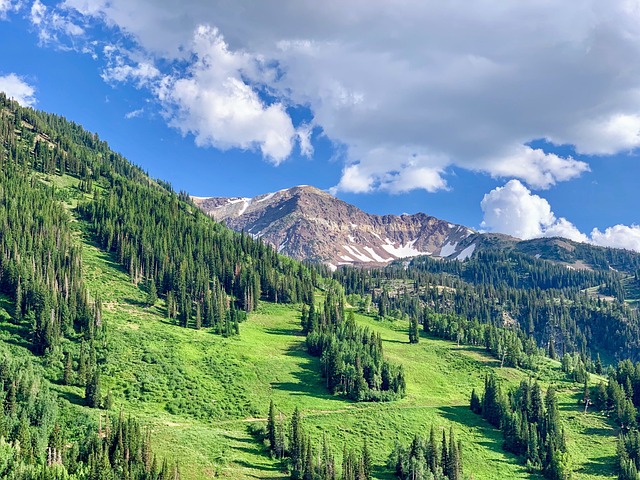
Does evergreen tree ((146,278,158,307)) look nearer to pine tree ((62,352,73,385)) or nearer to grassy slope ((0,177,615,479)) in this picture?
grassy slope ((0,177,615,479))

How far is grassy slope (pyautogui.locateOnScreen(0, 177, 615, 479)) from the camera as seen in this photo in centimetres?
8812

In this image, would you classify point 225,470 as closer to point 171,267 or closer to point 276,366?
point 276,366

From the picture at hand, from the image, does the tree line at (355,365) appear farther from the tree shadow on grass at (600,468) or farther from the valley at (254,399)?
the tree shadow on grass at (600,468)

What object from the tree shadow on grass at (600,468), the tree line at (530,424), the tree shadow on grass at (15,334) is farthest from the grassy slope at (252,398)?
the tree shadow on grass at (15,334)

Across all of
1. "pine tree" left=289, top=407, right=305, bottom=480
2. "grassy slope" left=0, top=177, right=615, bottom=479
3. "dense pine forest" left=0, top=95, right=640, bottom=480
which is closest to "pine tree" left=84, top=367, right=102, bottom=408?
"dense pine forest" left=0, top=95, right=640, bottom=480

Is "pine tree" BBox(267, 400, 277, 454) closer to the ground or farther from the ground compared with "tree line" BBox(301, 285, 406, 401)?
closer to the ground

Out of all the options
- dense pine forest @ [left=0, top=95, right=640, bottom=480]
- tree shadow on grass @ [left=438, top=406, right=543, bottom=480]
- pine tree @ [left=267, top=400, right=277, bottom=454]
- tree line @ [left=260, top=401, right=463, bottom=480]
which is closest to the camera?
dense pine forest @ [left=0, top=95, right=640, bottom=480]

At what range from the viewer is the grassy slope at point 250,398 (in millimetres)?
88125

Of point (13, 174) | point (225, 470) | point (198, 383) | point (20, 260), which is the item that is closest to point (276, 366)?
point (198, 383)

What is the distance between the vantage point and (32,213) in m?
168

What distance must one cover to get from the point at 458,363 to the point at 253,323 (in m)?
67.9

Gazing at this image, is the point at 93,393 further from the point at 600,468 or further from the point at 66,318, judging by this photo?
the point at 600,468

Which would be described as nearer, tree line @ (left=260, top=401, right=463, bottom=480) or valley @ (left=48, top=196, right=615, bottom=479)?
tree line @ (left=260, top=401, right=463, bottom=480)

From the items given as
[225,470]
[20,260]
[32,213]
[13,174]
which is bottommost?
[225,470]
